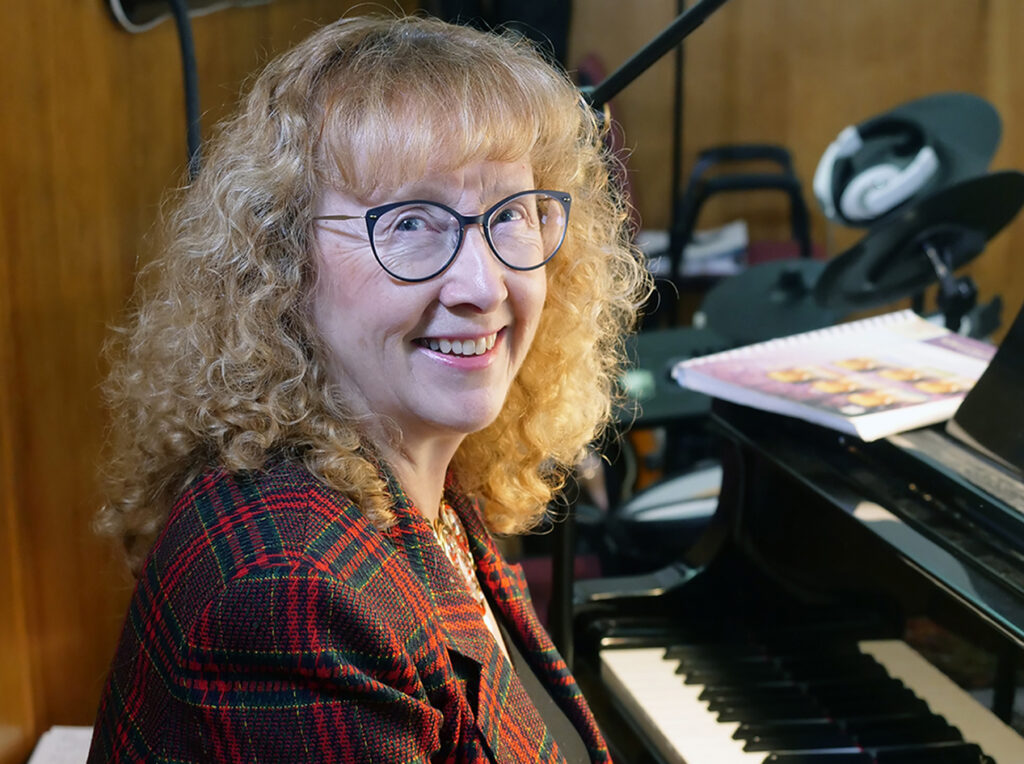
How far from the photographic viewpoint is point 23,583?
1264mm

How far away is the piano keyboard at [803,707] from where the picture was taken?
1172 mm

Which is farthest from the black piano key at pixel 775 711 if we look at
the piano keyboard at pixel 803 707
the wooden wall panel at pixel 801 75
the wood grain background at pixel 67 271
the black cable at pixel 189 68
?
the wooden wall panel at pixel 801 75

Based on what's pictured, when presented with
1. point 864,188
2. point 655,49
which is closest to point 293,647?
point 655,49

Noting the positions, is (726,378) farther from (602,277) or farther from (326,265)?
(326,265)

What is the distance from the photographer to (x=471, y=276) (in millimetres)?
967

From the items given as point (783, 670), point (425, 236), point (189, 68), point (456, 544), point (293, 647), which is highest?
point (189, 68)

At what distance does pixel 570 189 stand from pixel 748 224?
3.20 meters

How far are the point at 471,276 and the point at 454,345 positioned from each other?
0.06 m

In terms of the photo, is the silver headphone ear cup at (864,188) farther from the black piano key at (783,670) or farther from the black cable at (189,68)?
the black cable at (189,68)

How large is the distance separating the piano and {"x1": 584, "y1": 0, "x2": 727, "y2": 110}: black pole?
1.39ft

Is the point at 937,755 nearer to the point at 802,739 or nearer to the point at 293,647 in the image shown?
the point at 802,739

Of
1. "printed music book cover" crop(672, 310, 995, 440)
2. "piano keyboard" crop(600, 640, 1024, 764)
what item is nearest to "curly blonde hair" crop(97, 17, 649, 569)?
"printed music book cover" crop(672, 310, 995, 440)

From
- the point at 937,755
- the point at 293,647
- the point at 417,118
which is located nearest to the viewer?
the point at 293,647

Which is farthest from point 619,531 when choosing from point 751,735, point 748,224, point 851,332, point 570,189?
point 748,224
